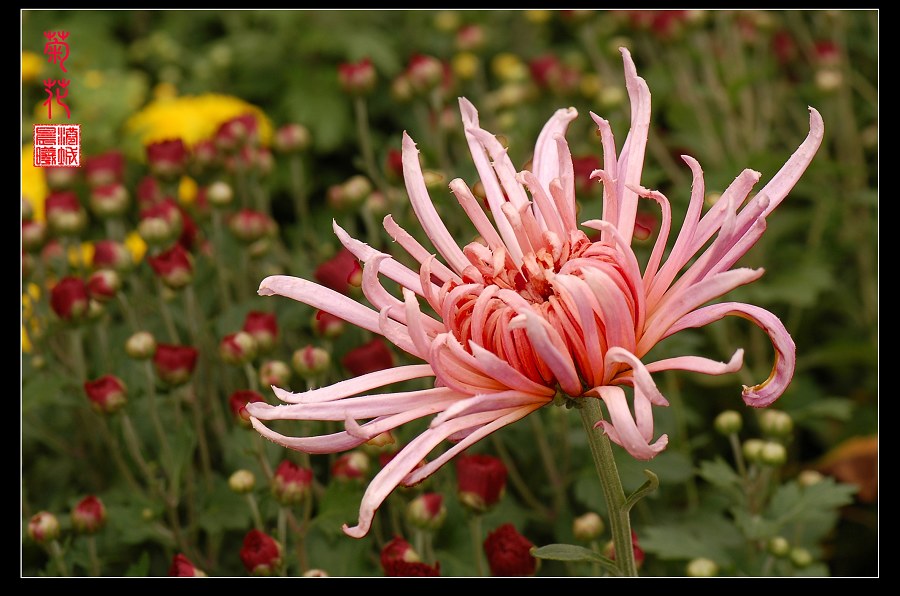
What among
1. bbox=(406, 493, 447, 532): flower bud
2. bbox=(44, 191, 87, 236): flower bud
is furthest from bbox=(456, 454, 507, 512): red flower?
bbox=(44, 191, 87, 236): flower bud

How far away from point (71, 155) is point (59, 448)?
504 mm

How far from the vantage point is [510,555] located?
3.50 ft

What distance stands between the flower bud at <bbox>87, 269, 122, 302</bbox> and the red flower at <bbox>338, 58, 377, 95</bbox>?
1.92 ft

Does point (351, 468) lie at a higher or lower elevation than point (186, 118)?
lower

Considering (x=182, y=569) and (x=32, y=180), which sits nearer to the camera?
(x=182, y=569)

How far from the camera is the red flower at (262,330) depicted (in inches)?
53.7

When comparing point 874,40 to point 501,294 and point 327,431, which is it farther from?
point 501,294

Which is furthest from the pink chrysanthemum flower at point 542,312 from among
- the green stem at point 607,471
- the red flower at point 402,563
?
the red flower at point 402,563

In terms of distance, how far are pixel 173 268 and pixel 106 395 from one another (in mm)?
221

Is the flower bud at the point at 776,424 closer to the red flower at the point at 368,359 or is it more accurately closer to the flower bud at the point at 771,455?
the flower bud at the point at 771,455

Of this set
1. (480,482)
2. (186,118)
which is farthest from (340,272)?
(186,118)

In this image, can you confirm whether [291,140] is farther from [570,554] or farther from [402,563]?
[570,554]

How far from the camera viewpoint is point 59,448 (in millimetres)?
1608

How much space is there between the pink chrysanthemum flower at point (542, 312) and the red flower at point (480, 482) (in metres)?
0.30
